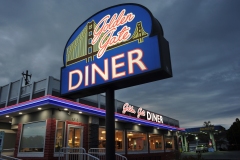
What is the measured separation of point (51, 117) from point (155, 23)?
10.1m

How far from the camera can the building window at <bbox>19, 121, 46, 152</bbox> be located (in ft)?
44.7

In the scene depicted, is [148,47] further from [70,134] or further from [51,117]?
[70,134]

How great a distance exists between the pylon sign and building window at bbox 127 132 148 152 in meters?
16.2

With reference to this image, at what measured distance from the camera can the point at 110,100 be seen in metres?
6.66

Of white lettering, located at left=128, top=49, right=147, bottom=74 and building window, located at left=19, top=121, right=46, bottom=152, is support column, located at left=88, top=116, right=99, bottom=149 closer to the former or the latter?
building window, located at left=19, top=121, right=46, bottom=152

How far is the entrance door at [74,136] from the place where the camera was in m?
14.8

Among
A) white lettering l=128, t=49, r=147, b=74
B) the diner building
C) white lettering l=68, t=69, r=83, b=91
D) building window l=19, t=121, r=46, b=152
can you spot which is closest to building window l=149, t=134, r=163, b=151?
the diner building

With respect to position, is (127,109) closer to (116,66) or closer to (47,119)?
(47,119)

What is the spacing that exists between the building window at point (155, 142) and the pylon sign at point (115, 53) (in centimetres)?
2148

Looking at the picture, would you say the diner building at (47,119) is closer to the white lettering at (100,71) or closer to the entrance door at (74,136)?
the entrance door at (74,136)

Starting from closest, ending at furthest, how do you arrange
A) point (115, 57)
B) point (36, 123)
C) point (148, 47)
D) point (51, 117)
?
point (148, 47), point (115, 57), point (51, 117), point (36, 123)

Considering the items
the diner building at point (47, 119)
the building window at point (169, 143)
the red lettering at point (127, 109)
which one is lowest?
the building window at point (169, 143)

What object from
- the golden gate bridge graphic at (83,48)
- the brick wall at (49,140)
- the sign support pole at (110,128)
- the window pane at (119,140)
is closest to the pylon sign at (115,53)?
the golden gate bridge graphic at (83,48)

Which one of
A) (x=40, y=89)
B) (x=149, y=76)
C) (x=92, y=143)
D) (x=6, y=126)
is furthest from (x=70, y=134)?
(x=149, y=76)
